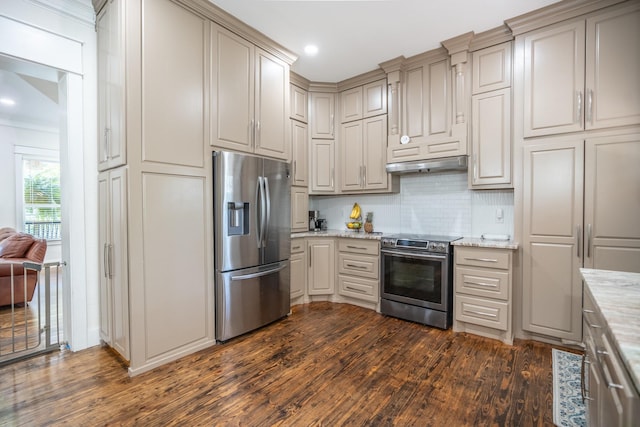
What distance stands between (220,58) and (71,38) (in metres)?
1.23

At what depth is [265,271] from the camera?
3086 millimetres

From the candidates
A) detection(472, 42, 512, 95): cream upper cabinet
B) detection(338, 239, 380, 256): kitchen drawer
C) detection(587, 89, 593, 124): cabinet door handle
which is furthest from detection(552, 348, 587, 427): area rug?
detection(472, 42, 512, 95): cream upper cabinet

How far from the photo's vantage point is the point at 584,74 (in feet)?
8.38

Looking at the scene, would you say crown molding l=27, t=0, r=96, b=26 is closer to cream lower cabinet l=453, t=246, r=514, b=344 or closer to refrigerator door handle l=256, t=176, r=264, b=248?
refrigerator door handle l=256, t=176, r=264, b=248

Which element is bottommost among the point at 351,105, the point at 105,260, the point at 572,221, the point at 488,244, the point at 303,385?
the point at 303,385

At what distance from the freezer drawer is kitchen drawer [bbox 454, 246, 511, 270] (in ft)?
6.01

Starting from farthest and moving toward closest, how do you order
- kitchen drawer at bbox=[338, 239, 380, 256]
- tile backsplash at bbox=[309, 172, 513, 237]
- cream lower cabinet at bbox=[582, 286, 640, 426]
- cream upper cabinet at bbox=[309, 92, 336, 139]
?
cream upper cabinet at bbox=[309, 92, 336, 139]
kitchen drawer at bbox=[338, 239, 380, 256]
tile backsplash at bbox=[309, 172, 513, 237]
cream lower cabinet at bbox=[582, 286, 640, 426]

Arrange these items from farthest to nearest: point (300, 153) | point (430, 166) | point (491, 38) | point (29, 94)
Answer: point (29, 94), point (300, 153), point (430, 166), point (491, 38)

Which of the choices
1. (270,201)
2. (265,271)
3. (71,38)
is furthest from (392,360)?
(71,38)

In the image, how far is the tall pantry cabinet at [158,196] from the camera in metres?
2.20

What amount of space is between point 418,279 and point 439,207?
39.2 inches

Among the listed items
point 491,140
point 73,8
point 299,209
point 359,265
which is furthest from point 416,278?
point 73,8

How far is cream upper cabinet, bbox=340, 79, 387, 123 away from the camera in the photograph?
12.6 ft

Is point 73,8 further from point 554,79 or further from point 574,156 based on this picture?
point 574,156
